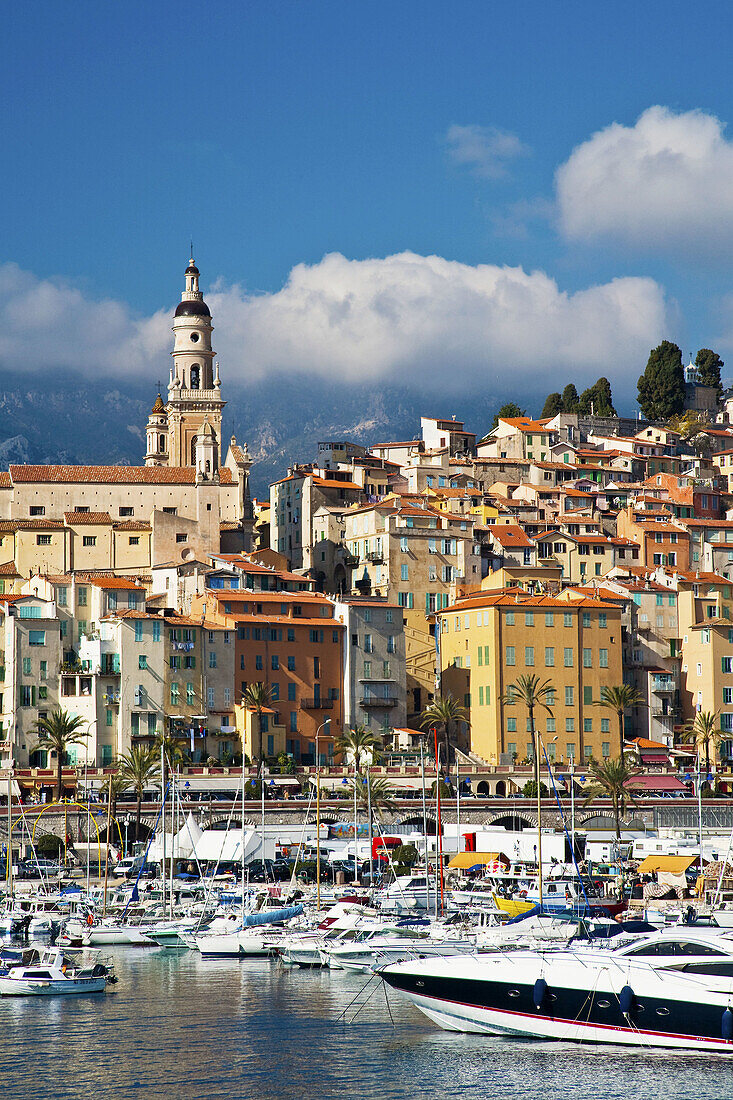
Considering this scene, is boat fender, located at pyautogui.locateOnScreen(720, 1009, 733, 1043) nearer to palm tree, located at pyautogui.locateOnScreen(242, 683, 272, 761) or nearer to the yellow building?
palm tree, located at pyautogui.locateOnScreen(242, 683, 272, 761)

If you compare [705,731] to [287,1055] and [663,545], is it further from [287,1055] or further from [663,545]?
[287,1055]

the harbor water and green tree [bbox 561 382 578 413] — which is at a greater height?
green tree [bbox 561 382 578 413]

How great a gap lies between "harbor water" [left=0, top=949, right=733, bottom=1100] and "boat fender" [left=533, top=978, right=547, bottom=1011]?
1513mm

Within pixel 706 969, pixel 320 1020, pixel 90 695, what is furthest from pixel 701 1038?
pixel 90 695

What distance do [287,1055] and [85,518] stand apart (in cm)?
8311

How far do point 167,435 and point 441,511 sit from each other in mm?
51178

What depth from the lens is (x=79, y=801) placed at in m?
99.6

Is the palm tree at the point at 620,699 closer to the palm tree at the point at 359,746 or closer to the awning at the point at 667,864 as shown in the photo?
the palm tree at the point at 359,746

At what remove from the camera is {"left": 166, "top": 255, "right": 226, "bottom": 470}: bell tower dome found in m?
168

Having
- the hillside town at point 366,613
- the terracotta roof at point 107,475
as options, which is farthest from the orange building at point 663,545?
the terracotta roof at point 107,475

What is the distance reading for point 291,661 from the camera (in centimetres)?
11519

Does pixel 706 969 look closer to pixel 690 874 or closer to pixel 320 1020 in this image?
pixel 320 1020

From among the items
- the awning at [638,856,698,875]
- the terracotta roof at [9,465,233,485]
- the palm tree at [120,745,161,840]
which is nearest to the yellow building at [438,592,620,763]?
the palm tree at [120,745,161,840]

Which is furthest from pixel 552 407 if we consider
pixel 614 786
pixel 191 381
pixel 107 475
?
pixel 614 786
